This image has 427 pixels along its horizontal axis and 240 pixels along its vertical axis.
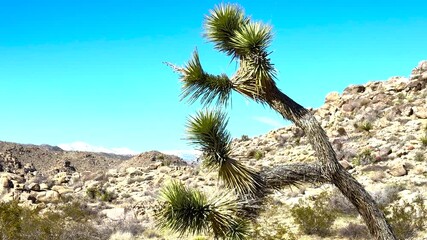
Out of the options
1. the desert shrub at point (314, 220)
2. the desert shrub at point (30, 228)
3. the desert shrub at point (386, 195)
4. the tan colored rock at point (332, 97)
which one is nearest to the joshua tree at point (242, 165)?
the desert shrub at point (314, 220)

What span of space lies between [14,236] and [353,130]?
19.2 metres

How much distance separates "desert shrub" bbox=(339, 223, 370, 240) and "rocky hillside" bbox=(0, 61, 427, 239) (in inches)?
1.0

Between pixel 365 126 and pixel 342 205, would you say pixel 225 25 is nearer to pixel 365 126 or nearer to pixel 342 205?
pixel 342 205

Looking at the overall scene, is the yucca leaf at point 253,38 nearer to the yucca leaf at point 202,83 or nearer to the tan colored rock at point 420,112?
the yucca leaf at point 202,83

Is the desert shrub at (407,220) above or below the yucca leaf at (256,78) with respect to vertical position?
below

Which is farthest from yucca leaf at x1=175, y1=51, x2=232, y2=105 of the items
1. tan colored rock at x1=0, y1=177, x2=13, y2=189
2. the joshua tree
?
tan colored rock at x1=0, y1=177, x2=13, y2=189

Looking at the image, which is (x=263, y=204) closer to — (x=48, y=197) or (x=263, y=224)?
(x=263, y=224)

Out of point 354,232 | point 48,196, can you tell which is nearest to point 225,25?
point 354,232

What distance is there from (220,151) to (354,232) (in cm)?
830

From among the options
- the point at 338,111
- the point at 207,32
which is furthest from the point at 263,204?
the point at 338,111

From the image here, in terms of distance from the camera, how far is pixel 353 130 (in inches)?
1088

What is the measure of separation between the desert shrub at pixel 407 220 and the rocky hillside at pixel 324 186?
2.1 inches

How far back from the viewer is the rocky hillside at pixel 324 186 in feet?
51.4

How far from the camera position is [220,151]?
623 cm
